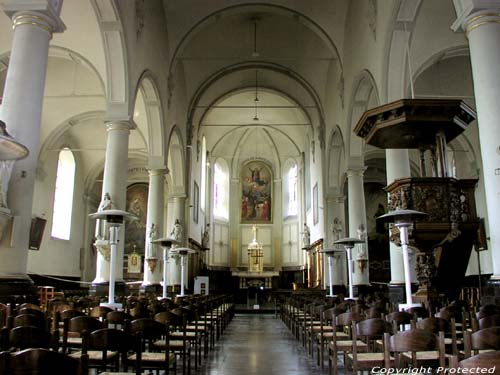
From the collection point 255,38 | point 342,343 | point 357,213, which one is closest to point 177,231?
point 357,213

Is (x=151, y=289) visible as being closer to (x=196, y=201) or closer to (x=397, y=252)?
(x=397, y=252)

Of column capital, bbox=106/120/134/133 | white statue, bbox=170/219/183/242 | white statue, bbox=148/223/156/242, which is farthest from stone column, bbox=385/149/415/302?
white statue, bbox=170/219/183/242

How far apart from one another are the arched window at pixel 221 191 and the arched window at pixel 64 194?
11.8 m

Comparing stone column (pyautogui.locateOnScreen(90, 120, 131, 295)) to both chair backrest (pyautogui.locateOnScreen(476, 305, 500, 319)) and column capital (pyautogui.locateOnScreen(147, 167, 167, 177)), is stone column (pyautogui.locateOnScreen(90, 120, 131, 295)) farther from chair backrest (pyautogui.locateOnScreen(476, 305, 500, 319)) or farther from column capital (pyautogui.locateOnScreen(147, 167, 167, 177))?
chair backrest (pyautogui.locateOnScreen(476, 305, 500, 319))

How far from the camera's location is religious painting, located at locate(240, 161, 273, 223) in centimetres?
3391

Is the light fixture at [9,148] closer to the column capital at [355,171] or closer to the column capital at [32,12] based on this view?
the column capital at [32,12]

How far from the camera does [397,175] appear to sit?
10.3 meters

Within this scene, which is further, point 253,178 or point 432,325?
point 253,178

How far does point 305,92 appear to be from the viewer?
2259cm

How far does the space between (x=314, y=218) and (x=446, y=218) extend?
16.9 meters

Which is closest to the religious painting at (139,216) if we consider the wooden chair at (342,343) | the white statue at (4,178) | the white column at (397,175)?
the white column at (397,175)

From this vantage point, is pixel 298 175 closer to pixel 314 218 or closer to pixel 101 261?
pixel 314 218

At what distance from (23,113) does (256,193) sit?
2784 cm

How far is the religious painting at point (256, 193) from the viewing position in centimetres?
3391
